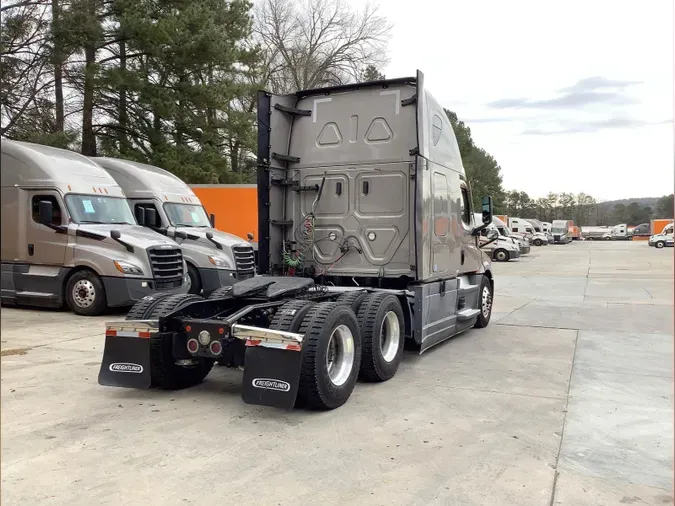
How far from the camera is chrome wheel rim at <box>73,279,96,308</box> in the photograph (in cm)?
1126

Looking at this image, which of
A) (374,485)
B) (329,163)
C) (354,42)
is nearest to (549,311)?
(329,163)

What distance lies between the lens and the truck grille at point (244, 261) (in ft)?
44.4

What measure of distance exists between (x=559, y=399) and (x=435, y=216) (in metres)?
2.77

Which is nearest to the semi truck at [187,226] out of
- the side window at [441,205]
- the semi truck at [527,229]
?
the side window at [441,205]

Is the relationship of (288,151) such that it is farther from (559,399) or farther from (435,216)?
(559,399)

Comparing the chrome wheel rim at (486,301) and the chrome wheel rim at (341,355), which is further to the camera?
the chrome wheel rim at (486,301)

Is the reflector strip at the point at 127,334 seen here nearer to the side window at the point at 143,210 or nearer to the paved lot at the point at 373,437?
the paved lot at the point at 373,437

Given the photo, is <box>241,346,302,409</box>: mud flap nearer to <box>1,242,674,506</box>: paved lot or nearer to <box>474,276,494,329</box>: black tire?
<box>1,242,674,506</box>: paved lot

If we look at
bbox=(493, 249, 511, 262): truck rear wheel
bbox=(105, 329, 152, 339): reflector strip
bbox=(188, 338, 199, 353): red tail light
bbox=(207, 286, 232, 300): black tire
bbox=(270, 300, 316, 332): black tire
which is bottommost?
bbox=(493, 249, 511, 262): truck rear wheel

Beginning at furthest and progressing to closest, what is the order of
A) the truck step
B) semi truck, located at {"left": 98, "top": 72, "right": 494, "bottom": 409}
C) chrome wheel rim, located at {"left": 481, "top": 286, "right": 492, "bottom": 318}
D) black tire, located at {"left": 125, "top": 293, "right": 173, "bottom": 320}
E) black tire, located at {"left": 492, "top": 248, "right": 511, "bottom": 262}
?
black tire, located at {"left": 492, "top": 248, "right": 511, "bottom": 262}, chrome wheel rim, located at {"left": 481, "top": 286, "right": 492, "bottom": 318}, the truck step, black tire, located at {"left": 125, "top": 293, "right": 173, "bottom": 320}, semi truck, located at {"left": 98, "top": 72, "right": 494, "bottom": 409}

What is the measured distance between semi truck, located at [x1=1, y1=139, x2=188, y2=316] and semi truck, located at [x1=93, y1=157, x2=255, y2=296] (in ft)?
4.35

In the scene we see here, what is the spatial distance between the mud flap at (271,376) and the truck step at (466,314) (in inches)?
168

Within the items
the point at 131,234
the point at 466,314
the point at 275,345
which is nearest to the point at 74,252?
the point at 131,234

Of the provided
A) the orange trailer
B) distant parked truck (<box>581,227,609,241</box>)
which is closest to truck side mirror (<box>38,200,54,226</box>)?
the orange trailer
